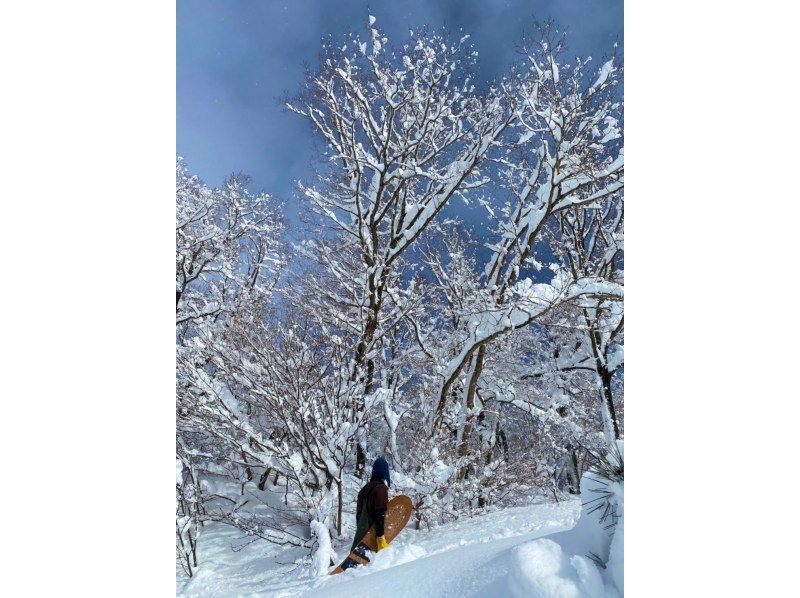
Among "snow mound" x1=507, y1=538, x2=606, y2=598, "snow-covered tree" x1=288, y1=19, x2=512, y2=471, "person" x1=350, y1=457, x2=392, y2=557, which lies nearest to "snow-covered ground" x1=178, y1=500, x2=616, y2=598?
"snow mound" x1=507, y1=538, x2=606, y2=598

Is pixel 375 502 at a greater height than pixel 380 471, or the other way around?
pixel 380 471

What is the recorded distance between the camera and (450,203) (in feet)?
9.27

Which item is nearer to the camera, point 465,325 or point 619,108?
point 619,108

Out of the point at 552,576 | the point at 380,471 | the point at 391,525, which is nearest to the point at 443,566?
the point at 552,576

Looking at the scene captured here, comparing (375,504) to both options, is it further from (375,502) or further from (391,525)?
(391,525)

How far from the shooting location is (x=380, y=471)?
8.13 feet

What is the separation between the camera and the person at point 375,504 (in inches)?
91.1

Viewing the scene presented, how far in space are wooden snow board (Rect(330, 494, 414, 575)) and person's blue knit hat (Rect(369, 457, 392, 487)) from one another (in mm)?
103

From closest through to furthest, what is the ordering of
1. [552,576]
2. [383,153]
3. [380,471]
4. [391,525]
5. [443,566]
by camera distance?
[552,576]
[443,566]
[391,525]
[380,471]
[383,153]

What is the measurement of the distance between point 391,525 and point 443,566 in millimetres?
695

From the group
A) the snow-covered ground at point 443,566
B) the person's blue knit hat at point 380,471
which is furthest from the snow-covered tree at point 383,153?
the snow-covered ground at point 443,566
